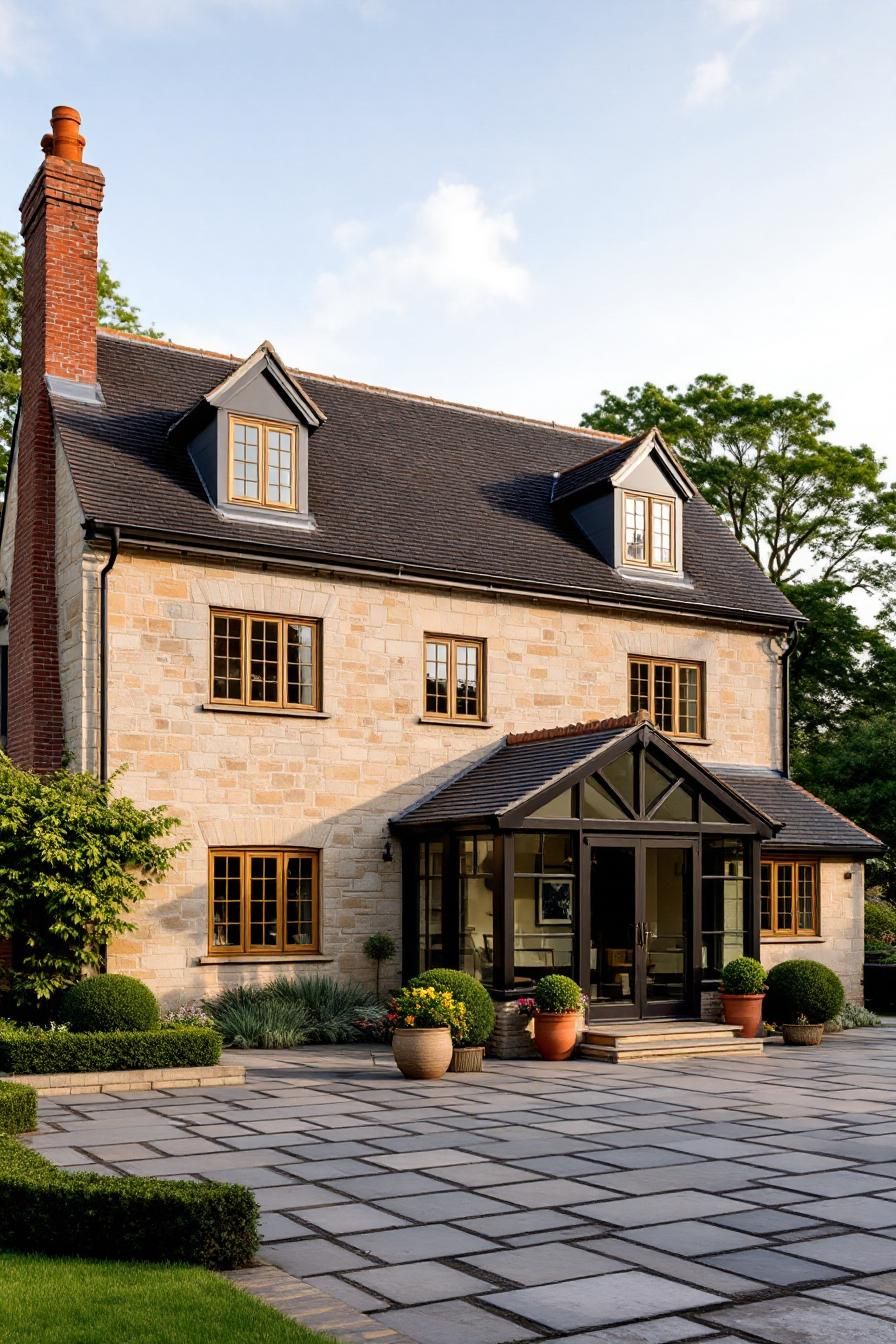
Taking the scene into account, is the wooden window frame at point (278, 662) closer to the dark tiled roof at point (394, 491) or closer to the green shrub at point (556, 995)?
the dark tiled roof at point (394, 491)

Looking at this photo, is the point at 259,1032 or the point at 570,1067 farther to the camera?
the point at 259,1032

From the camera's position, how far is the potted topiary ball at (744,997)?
64.5 ft

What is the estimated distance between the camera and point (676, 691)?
24203 mm

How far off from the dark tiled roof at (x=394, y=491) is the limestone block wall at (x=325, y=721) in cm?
53

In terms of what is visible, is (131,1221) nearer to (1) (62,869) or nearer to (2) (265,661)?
(1) (62,869)

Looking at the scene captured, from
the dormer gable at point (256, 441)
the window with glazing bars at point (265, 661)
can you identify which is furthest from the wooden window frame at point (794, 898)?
the dormer gable at point (256, 441)

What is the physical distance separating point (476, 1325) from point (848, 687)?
32.9 m

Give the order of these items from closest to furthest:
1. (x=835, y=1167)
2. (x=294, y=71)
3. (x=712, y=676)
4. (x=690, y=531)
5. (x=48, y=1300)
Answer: (x=48, y=1300) < (x=835, y=1167) < (x=294, y=71) < (x=712, y=676) < (x=690, y=531)

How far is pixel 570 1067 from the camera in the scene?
1731 cm

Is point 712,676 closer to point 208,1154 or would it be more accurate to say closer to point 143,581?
point 143,581

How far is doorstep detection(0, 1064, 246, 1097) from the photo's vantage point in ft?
48.0

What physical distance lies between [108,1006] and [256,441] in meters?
8.97

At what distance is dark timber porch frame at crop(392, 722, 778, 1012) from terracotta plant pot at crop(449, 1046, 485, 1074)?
1.75 meters

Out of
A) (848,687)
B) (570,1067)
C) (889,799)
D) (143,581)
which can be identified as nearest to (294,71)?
(143,581)
